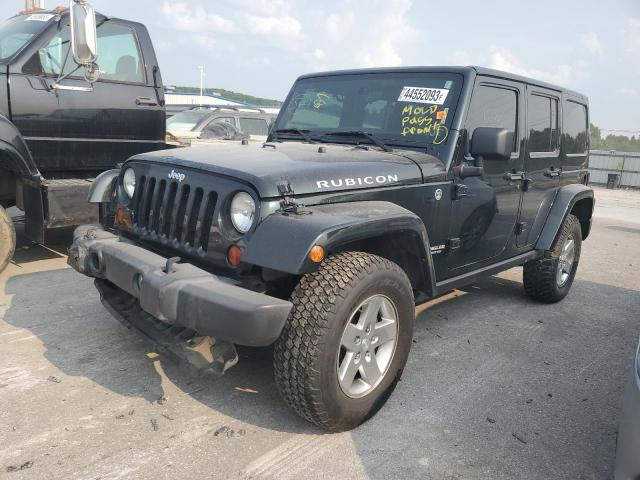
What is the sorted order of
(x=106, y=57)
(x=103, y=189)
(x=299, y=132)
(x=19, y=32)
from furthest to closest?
(x=106, y=57), (x=19, y=32), (x=299, y=132), (x=103, y=189)

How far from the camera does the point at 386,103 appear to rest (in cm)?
389

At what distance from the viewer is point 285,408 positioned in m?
3.03

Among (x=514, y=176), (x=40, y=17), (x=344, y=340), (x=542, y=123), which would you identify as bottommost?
(x=344, y=340)

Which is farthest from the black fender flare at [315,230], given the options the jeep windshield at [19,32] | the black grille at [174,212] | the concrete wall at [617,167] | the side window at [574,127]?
the concrete wall at [617,167]

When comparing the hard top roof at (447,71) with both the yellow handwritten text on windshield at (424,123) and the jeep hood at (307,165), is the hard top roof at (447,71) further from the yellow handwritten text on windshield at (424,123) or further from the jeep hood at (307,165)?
the jeep hood at (307,165)

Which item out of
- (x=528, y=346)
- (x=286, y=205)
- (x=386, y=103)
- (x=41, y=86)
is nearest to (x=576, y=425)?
(x=528, y=346)

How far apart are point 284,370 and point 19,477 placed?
121 centimetres

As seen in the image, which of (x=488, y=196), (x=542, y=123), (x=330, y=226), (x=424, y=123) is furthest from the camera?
(x=542, y=123)

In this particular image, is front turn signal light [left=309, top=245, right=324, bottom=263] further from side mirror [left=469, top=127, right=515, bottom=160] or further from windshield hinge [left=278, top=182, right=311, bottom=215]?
side mirror [left=469, top=127, right=515, bottom=160]

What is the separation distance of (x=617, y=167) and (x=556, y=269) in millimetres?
19242

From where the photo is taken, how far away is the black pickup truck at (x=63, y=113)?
194 inches

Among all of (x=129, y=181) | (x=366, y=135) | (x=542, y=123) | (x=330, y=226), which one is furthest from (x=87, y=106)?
(x=542, y=123)

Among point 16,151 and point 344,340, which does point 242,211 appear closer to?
point 344,340

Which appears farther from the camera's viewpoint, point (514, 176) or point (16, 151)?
point (16, 151)
